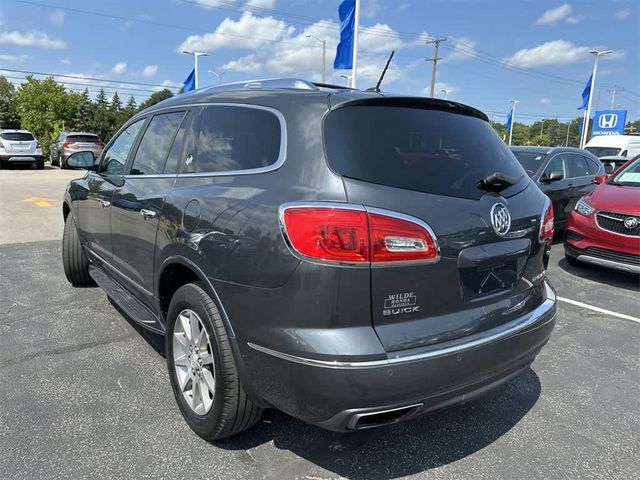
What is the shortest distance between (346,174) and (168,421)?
1747mm

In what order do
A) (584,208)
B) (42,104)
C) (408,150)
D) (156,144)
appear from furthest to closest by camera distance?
(42,104) → (584,208) → (156,144) → (408,150)

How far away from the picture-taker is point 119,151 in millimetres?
4004

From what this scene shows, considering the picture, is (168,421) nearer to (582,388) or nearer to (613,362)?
(582,388)

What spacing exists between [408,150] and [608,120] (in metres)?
38.4

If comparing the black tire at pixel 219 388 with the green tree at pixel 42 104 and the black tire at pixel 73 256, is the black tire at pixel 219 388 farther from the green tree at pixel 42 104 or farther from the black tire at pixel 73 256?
the green tree at pixel 42 104

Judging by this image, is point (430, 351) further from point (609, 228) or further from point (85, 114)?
point (85, 114)

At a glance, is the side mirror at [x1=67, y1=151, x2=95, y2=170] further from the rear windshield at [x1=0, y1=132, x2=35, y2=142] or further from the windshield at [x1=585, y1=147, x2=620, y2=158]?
the rear windshield at [x1=0, y1=132, x2=35, y2=142]

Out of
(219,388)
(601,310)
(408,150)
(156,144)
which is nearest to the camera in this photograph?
(408,150)

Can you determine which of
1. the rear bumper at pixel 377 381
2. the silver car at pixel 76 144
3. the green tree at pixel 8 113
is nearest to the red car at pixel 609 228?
the rear bumper at pixel 377 381

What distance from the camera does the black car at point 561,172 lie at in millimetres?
7863

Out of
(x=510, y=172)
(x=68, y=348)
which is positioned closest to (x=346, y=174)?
(x=510, y=172)

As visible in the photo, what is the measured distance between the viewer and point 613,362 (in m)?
3.70

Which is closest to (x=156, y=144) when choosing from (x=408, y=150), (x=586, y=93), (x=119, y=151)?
(x=119, y=151)

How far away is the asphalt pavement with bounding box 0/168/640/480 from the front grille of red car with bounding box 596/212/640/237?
1.84m
